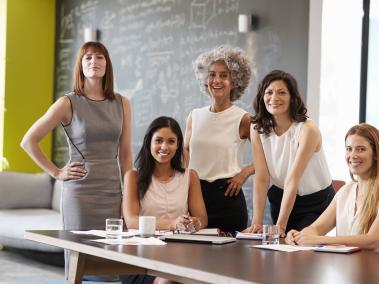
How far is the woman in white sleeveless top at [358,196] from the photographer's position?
111 inches

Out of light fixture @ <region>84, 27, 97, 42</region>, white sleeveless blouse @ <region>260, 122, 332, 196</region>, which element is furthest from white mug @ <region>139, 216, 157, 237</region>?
light fixture @ <region>84, 27, 97, 42</region>

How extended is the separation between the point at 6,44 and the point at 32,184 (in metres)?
1.62

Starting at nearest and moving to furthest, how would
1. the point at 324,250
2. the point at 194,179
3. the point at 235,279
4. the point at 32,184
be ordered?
the point at 235,279 < the point at 324,250 < the point at 194,179 < the point at 32,184

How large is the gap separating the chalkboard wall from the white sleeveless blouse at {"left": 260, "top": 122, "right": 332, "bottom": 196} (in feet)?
6.91

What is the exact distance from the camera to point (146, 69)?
6.95 m

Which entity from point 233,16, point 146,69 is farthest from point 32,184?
point 233,16

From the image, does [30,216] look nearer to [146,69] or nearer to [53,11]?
[146,69]

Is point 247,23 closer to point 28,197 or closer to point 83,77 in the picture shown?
point 83,77

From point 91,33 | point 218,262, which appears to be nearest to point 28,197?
point 91,33

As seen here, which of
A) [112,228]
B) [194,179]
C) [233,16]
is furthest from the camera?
[233,16]

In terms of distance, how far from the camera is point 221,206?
357 cm

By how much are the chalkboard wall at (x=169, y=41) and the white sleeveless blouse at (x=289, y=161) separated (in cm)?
211

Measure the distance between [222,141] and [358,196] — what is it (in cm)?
91

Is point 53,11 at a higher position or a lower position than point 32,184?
higher
